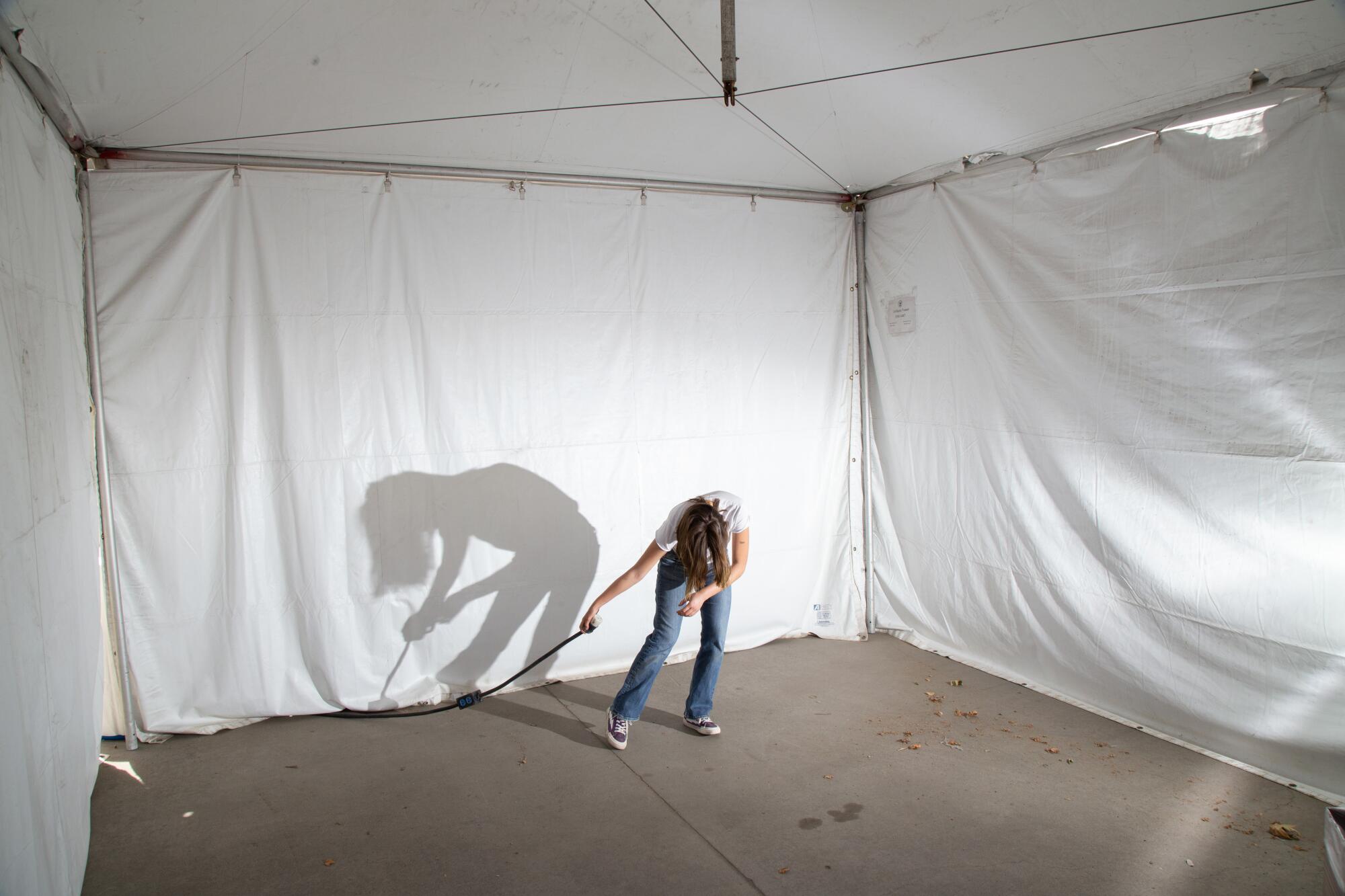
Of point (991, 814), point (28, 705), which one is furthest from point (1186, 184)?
point (28, 705)

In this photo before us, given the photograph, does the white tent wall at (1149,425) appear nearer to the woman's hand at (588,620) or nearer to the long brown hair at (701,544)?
the long brown hair at (701,544)

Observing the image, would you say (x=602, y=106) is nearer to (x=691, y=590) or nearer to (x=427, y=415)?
(x=427, y=415)

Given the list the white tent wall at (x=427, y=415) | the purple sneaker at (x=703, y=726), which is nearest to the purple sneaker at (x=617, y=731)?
the purple sneaker at (x=703, y=726)

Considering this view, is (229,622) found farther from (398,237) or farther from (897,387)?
(897,387)

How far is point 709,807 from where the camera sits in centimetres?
279

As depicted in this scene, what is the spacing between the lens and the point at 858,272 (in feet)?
14.8

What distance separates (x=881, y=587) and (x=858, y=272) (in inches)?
65.5

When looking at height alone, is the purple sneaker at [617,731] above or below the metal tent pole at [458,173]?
below

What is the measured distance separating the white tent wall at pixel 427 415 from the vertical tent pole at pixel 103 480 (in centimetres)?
4

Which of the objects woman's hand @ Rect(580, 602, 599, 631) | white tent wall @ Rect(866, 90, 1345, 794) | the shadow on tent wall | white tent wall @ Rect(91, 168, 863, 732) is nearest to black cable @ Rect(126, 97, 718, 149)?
white tent wall @ Rect(91, 168, 863, 732)

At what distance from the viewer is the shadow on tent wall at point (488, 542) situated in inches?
142

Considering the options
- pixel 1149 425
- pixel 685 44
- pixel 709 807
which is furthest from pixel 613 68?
pixel 709 807

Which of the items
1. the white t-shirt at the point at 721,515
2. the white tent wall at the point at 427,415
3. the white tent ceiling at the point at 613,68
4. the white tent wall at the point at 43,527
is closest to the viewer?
the white tent wall at the point at 43,527

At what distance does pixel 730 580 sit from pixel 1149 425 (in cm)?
164
